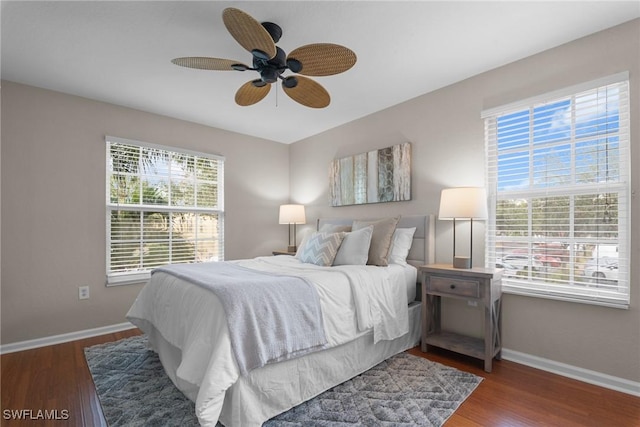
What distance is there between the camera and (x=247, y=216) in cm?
457

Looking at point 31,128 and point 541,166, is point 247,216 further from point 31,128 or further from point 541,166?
point 541,166

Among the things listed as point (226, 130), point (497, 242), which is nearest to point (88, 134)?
point (226, 130)

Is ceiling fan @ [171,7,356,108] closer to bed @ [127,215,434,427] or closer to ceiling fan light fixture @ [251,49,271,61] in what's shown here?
ceiling fan light fixture @ [251,49,271,61]

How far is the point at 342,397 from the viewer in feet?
6.64

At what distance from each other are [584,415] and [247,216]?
3938 millimetres

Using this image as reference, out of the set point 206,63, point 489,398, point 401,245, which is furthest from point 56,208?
point 489,398

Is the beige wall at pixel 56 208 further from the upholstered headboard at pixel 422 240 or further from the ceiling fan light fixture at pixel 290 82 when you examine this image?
the upholstered headboard at pixel 422 240

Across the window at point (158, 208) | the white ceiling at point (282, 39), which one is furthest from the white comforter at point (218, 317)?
the white ceiling at point (282, 39)

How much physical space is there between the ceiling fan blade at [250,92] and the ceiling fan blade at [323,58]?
417 millimetres

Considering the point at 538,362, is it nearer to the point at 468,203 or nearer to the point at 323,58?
the point at 468,203

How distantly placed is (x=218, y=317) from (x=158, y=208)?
8.53 ft

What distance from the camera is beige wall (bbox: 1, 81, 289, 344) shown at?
290 cm

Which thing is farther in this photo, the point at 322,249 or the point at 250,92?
the point at 322,249

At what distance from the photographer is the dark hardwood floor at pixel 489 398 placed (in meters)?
1.80
